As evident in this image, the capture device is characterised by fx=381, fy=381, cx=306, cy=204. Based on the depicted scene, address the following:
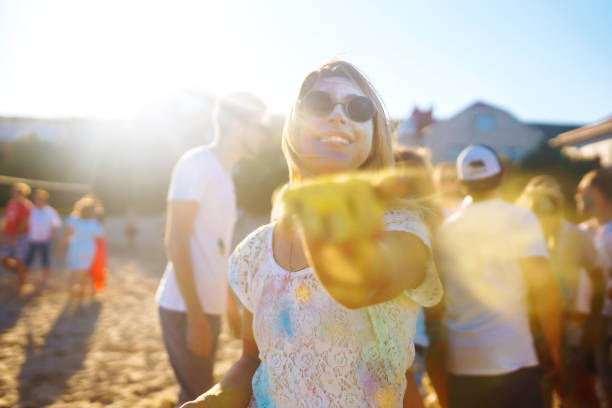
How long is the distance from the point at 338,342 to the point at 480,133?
35.3m

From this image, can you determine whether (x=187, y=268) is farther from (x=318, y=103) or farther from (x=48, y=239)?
(x=48, y=239)

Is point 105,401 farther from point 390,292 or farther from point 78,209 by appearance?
point 78,209

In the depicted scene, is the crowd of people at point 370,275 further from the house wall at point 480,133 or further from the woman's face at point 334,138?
the house wall at point 480,133

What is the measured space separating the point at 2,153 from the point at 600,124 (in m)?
29.3

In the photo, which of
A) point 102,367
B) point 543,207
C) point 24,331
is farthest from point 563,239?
point 24,331

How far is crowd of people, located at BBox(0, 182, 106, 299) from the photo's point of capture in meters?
7.97

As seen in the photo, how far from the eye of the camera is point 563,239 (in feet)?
11.0

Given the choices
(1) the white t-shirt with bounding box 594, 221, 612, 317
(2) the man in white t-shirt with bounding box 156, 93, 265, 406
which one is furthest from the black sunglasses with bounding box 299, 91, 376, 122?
(1) the white t-shirt with bounding box 594, 221, 612, 317

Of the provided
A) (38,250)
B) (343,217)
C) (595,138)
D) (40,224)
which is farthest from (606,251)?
(38,250)

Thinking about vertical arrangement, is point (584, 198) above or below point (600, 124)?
below

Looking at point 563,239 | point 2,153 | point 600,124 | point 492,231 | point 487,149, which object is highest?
point 2,153

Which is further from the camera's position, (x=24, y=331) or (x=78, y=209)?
(x=78, y=209)

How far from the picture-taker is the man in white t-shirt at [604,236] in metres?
3.34

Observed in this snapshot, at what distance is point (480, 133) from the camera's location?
3247cm
